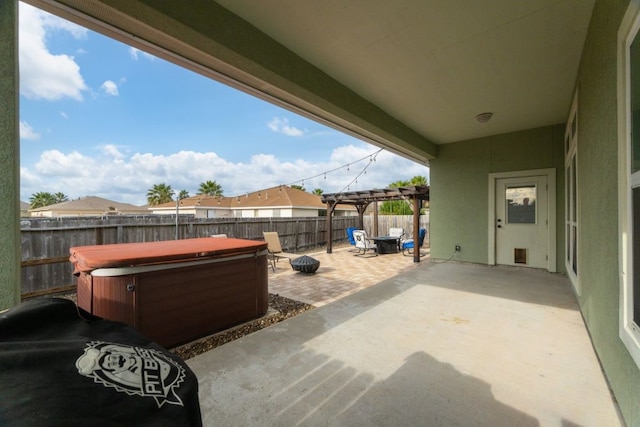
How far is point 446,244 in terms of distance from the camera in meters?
6.62

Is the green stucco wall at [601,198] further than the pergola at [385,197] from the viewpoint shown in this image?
No

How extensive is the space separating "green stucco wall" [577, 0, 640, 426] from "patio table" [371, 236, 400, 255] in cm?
665

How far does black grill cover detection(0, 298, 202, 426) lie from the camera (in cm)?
68

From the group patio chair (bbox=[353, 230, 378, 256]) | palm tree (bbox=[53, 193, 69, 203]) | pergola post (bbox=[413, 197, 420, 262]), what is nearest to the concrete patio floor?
pergola post (bbox=[413, 197, 420, 262])

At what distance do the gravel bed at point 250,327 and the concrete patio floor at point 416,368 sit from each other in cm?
18

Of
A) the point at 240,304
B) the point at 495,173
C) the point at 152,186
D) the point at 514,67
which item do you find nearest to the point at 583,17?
the point at 514,67

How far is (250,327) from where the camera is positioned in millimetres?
3029

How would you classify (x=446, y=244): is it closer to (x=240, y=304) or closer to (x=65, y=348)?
(x=240, y=304)

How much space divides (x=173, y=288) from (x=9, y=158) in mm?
1496

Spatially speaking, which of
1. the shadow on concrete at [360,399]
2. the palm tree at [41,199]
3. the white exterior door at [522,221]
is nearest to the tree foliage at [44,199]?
the palm tree at [41,199]

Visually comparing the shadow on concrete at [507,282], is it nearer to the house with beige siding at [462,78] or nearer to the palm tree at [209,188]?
the house with beige siding at [462,78]

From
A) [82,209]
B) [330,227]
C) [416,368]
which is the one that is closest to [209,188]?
[82,209]

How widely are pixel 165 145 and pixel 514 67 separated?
23.6 m

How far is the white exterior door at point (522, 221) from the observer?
545 cm
